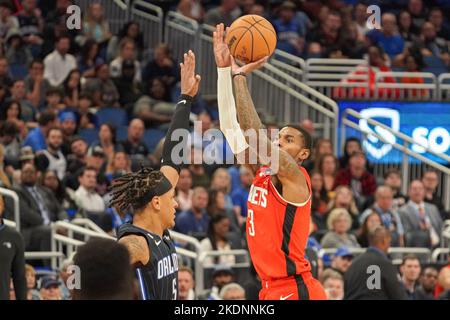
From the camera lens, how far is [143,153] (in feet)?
44.0

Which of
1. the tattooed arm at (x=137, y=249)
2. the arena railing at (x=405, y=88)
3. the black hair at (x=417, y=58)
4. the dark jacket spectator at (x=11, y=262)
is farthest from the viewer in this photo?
the black hair at (x=417, y=58)

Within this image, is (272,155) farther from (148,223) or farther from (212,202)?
(212,202)

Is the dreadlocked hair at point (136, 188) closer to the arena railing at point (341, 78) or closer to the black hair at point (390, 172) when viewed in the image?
the black hair at point (390, 172)

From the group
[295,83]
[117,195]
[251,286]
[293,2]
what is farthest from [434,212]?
[117,195]

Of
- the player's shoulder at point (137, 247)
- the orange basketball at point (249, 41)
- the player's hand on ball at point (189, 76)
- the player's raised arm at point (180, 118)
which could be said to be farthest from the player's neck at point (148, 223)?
the orange basketball at point (249, 41)

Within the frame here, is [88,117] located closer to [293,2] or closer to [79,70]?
[79,70]

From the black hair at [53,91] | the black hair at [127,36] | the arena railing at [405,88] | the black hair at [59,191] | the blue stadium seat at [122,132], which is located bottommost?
the black hair at [59,191]

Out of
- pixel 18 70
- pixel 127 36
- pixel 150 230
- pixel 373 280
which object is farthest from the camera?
pixel 127 36

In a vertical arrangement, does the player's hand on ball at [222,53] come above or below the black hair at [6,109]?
above

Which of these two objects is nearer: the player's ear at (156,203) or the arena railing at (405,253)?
the player's ear at (156,203)

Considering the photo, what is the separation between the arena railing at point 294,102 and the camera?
1488 centimetres

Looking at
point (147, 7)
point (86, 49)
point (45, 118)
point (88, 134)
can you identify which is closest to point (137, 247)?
point (45, 118)

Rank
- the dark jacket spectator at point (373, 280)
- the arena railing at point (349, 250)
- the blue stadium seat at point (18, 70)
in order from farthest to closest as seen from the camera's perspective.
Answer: the blue stadium seat at point (18, 70)
the arena railing at point (349, 250)
the dark jacket spectator at point (373, 280)

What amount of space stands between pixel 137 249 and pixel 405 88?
10.6m
